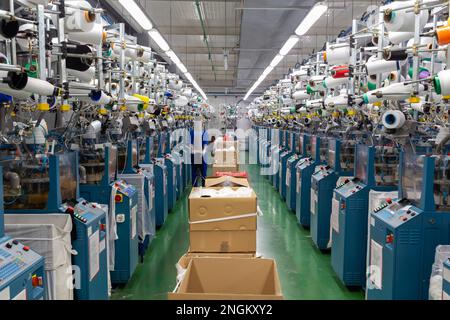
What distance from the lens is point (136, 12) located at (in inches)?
212

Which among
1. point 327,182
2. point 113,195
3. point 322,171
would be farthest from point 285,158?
point 113,195

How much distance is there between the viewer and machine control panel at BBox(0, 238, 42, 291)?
243cm

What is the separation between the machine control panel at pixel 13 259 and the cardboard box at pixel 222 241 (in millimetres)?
1107

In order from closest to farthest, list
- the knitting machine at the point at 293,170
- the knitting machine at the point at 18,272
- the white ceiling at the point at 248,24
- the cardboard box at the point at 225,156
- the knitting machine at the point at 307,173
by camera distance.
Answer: the knitting machine at the point at 18,272 → the knitting machine at the point at 307,173 → the white ceiling at the point at 248,24 → the cardboard box at the point at 225,156 → the knitting machine at the point at 293,170

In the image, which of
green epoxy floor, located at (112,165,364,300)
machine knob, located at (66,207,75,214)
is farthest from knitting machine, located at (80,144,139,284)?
machine knob, located at (66,207,75,214)

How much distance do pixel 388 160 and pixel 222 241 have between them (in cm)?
259

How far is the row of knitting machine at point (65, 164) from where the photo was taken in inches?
112

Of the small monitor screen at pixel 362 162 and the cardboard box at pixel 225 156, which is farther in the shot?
the cardboard box at pixel 225 156

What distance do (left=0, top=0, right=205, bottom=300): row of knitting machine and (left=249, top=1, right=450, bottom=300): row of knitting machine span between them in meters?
2.61

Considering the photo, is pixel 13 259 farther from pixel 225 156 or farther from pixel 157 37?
pixel 225 156

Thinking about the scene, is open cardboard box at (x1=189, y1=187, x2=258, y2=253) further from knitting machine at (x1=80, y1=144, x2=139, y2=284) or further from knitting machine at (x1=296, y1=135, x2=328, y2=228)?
knitting machine at (x1=296, y1=135, x2=328, y2=228)

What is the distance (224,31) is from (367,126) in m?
7.07

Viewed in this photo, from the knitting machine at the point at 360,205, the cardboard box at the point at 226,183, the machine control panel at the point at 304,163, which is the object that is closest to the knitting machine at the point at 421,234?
the knitting machine at the point at 360,205

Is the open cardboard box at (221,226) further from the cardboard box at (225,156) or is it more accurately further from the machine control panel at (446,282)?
the cardboard box at (225,156)
